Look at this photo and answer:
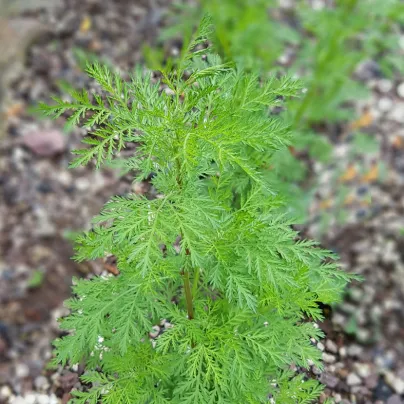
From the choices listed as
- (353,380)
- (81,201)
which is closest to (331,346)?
(353,380)

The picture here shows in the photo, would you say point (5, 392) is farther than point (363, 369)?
Yes

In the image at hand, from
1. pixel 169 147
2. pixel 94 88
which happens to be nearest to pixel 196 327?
Answer: pixel 169 147

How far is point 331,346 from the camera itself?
259 cm

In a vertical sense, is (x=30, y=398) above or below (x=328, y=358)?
below

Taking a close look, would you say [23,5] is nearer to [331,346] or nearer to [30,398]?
[30,398]

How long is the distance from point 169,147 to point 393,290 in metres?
2.48

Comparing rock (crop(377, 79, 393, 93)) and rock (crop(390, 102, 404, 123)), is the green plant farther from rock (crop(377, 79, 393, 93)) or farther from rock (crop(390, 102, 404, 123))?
rock (crop(377, 79, 393, 93))

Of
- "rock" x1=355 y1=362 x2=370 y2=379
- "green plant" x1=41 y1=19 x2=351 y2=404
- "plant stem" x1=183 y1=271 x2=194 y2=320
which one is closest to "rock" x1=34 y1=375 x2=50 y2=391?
"green plant" x1=41 y1=19 x2=351 y2=404

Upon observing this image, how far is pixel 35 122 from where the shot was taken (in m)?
4.37

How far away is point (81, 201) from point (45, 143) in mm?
554

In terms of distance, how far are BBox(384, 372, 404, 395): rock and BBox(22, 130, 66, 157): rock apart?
2.73 m

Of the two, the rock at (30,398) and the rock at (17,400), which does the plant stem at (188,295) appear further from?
the rock at (17,400)

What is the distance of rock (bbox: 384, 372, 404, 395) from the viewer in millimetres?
3004

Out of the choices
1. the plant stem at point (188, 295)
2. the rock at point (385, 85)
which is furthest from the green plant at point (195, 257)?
the rock at point (385, 85)
